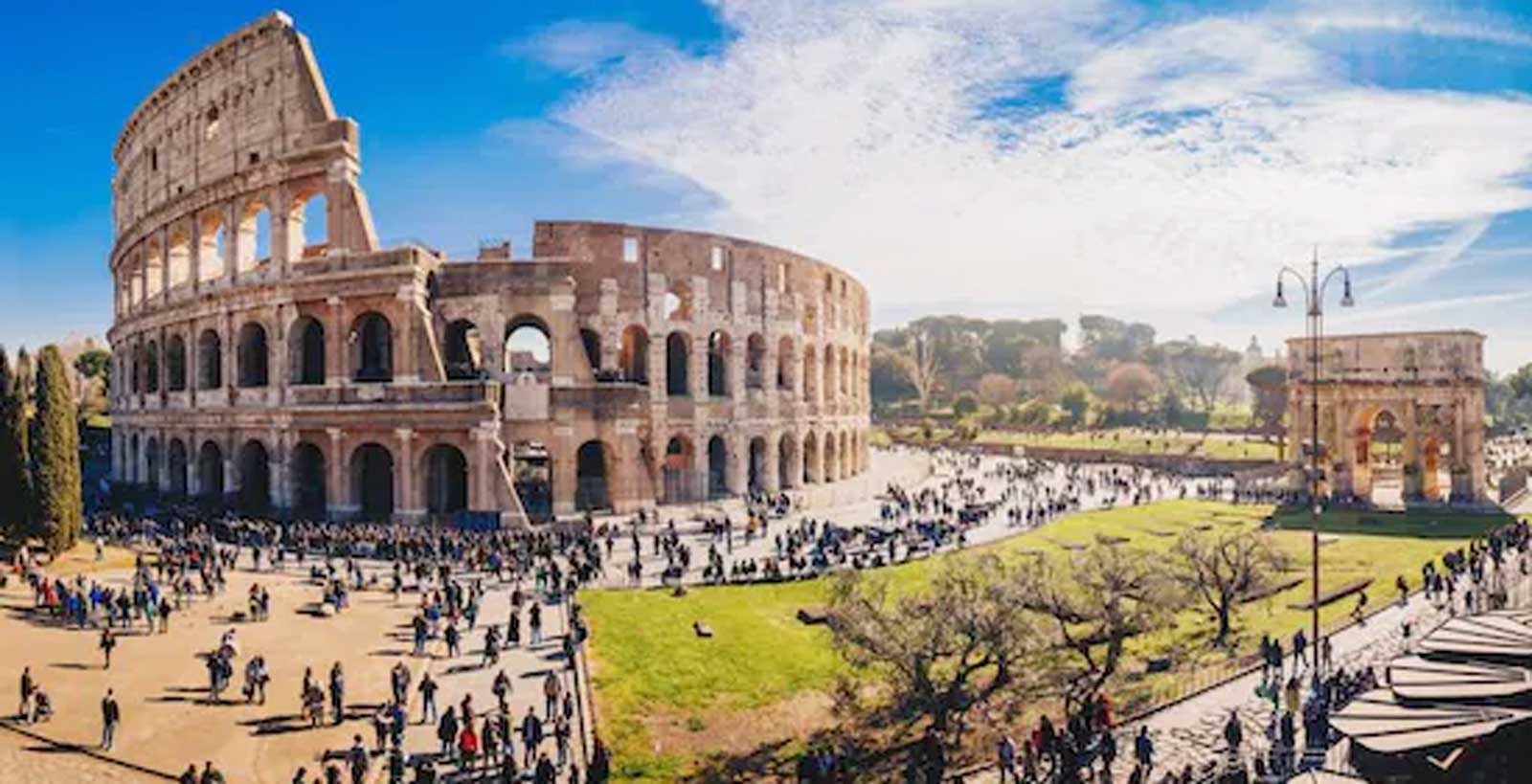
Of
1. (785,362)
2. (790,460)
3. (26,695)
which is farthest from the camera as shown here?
(785,362)

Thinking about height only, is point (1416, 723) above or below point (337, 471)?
below

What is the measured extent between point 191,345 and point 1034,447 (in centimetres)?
5640

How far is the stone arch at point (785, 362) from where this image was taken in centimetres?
4547

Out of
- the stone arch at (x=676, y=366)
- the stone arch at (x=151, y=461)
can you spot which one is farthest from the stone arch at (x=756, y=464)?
the stone arch at (x=151, y=461)

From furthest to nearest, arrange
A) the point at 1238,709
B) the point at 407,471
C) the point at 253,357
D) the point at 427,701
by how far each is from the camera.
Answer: the point at 253,357 < the point at 407,471 < the point at 1238,709 < the point at 427,701


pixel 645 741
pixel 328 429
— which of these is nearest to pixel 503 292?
pixel 328 429

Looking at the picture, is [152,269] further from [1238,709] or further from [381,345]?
[1238,709]

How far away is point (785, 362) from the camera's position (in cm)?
4597

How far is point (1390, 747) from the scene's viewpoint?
900cm

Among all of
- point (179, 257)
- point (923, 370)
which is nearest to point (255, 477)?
point (179, 257)

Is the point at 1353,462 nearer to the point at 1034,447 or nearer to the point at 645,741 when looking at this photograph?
the point at 1034,447

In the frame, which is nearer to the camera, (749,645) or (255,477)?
(749,645)

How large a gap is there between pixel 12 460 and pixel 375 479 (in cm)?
1265

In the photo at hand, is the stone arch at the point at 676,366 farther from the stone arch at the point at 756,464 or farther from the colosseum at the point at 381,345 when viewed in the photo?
the stone arch at the point at 756,464
